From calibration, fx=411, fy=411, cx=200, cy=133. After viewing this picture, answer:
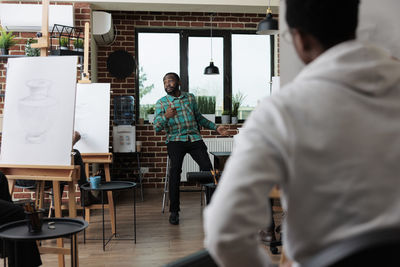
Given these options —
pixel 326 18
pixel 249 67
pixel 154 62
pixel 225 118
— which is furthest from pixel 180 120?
pixel 326 18

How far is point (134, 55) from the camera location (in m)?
6.37

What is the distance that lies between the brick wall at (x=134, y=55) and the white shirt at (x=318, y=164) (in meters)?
5.67

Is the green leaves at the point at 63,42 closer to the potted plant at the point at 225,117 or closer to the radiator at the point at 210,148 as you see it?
the radiator at the point at 210,148

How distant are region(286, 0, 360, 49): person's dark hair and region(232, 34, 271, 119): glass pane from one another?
580 centimetres

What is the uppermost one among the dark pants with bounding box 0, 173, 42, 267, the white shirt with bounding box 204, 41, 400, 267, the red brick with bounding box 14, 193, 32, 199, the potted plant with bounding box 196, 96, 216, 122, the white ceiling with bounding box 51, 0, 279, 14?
the white ceiling with bounding box 51, 0, 279, 14

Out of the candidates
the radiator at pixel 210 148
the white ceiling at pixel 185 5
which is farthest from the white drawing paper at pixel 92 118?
the radiator at pixel 210 148

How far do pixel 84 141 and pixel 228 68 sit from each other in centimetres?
306

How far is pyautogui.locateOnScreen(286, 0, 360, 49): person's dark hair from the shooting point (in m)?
0.79

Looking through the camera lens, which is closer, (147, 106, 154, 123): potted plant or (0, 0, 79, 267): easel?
(0, 0, 79, 267): easel

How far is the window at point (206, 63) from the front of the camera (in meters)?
6.48

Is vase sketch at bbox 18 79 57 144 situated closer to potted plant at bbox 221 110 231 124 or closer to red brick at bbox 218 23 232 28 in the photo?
potted plant at bbox 221 110 231 124

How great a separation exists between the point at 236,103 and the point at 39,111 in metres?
3.90

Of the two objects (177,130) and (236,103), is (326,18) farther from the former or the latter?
(236,103)

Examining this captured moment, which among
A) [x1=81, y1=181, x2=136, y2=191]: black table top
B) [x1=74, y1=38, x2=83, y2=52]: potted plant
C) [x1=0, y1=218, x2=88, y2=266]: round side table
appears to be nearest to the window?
[x1=74, y1=38, x2=83, y2=52]: potted plant
